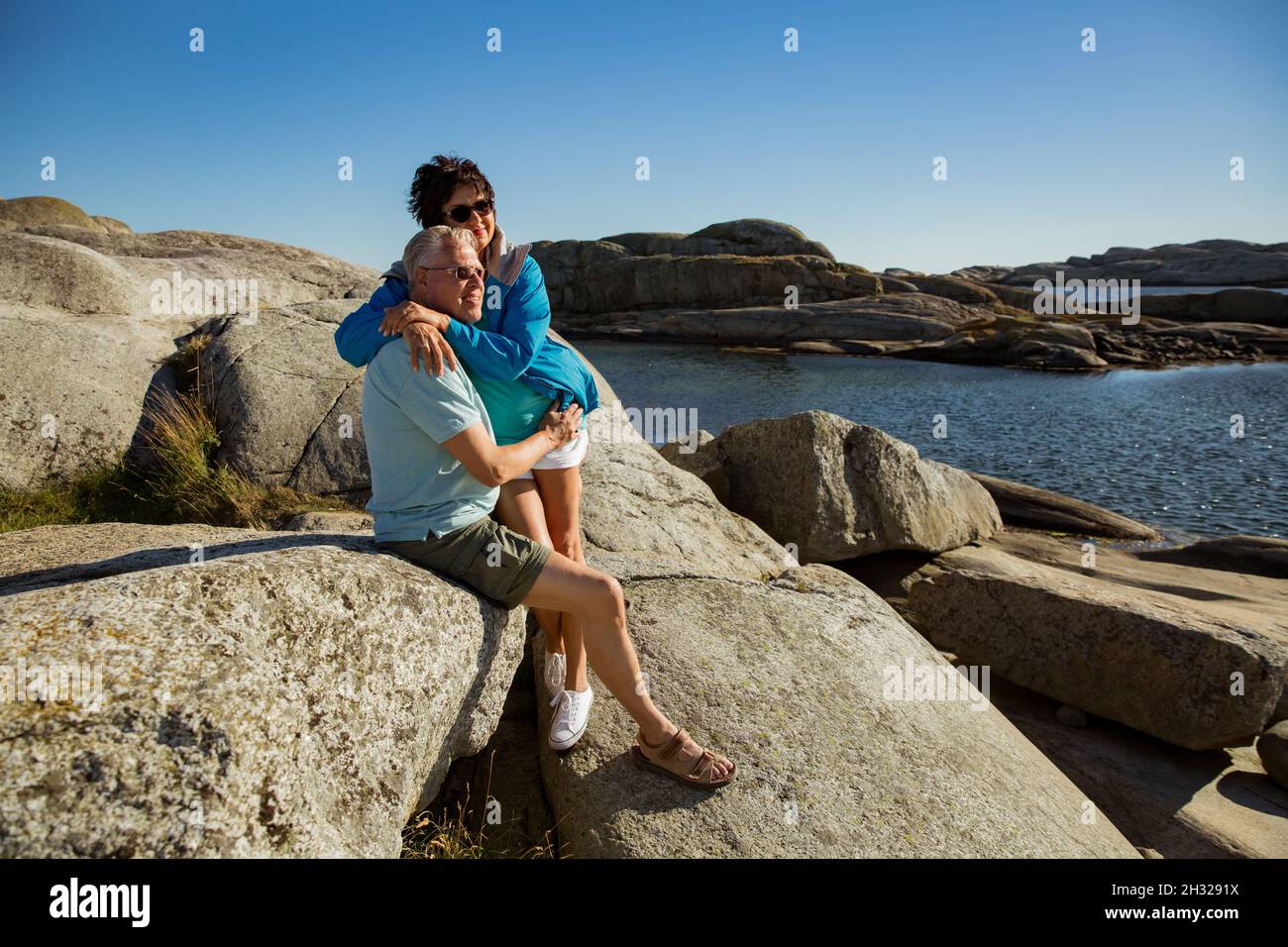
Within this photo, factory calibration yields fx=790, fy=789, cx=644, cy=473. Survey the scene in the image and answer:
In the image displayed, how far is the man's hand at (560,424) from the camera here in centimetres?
420

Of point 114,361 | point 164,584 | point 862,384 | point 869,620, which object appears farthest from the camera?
point 862,384

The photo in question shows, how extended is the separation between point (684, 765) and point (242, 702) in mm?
2155

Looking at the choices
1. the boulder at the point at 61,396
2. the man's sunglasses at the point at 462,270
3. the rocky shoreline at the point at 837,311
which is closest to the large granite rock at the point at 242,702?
the man's sunglasses at the point at 462,270

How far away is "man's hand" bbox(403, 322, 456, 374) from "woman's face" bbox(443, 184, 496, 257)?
2.77ft

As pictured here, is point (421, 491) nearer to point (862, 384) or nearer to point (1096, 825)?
point (1096, 825)

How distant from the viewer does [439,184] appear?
4176mm

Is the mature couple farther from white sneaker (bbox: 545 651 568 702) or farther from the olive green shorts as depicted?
white sneaker (bbox: 545 651 568 702)

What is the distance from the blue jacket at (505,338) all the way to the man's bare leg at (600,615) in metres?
0.97

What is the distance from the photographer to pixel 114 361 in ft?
27.5

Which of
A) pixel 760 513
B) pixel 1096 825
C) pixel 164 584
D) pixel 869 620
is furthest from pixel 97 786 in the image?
pixel 760 513

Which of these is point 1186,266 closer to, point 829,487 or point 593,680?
point 829,487

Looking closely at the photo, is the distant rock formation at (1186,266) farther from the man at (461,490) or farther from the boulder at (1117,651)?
the man at (461,490)

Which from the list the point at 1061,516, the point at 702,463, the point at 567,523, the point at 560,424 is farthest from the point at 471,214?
the point at 1061,516

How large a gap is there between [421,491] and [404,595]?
1.61 feet
